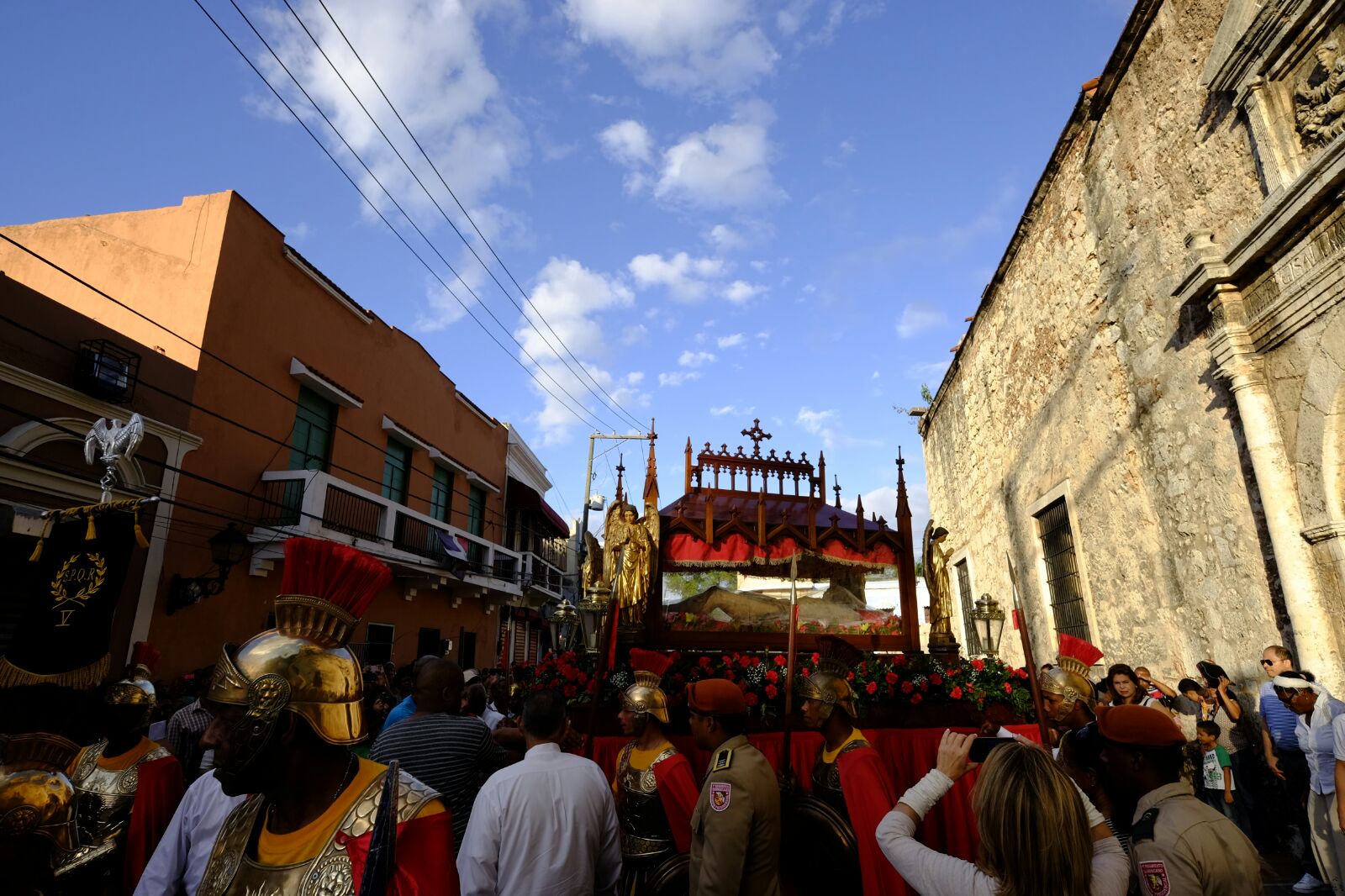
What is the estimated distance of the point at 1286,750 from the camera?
5.27 metres

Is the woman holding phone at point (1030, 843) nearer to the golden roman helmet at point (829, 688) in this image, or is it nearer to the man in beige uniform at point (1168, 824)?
the man in beige uniform at point (1168, 824)

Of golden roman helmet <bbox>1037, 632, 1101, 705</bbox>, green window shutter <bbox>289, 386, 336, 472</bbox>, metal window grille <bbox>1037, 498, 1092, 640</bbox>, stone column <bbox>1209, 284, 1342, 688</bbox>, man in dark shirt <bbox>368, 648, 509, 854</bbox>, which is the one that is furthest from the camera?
green window shutter <bbox>289, 386, 336, 472</bbox>

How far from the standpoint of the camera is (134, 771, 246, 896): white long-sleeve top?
2420mm

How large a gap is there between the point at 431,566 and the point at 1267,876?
14.4 metres

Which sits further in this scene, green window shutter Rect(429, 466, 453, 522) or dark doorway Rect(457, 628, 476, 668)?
dark doorway Rect(457, 628, 476, 668)

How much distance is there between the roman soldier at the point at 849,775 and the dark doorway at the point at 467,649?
16.3 metres

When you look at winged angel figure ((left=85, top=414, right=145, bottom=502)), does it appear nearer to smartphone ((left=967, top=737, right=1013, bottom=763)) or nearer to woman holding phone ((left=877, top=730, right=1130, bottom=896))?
smartphone ((left=967, top=737, right=1013, bottom=763))

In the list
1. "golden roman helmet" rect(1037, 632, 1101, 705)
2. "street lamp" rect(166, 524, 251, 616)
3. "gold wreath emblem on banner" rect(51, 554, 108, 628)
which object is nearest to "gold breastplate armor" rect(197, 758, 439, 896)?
"gold wreath emblem on banner" rect(51, 554, 108, 628)

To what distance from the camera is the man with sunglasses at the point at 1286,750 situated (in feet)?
16.9

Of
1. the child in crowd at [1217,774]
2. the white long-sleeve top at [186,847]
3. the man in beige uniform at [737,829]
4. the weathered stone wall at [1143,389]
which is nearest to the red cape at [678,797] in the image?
the man in beige uniform at [737,829]

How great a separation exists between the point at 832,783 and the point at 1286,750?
4167 mm

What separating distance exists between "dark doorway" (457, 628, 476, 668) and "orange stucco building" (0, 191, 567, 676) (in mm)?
1509

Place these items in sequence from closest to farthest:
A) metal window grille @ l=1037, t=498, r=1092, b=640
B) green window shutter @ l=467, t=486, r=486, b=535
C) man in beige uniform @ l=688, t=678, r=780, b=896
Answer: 1. man in beige uniform @ l=688, t=678, r=780, b=896
2. metal window grille @ l=1037, t=498, r=1092, b=640
3. green window shutter @ l=467, t=486, r=486, b=535

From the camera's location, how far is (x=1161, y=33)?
7121 millimetres
